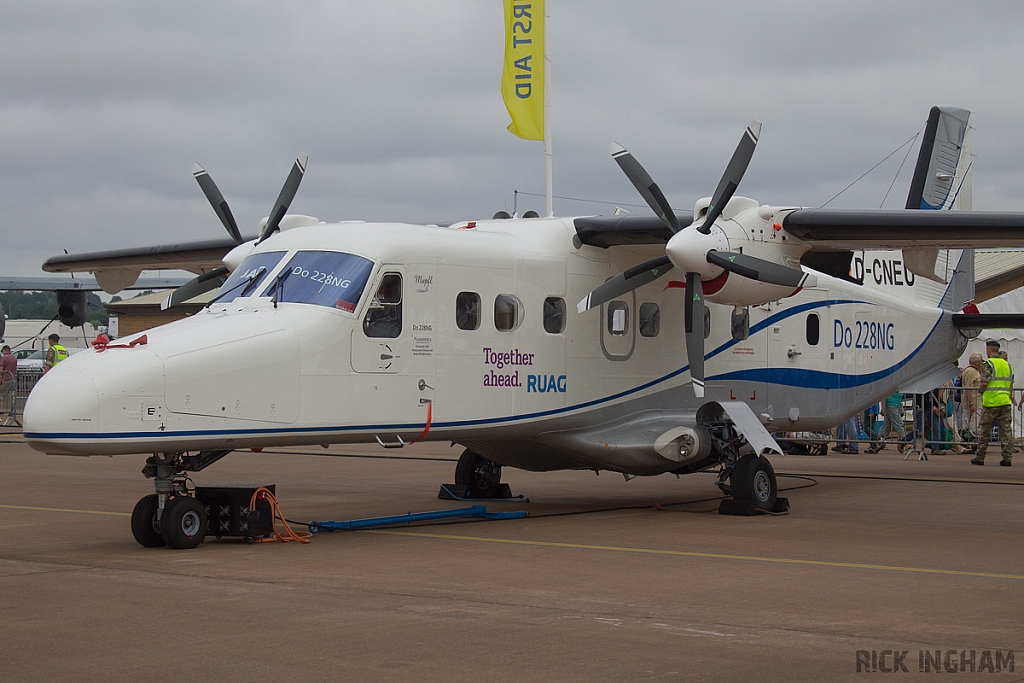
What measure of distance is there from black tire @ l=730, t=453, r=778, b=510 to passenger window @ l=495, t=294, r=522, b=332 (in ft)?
10.7

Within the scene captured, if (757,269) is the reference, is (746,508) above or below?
below

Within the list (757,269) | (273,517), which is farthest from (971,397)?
(273,517)

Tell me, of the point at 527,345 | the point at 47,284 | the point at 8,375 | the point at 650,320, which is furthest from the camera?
the point at 47,284

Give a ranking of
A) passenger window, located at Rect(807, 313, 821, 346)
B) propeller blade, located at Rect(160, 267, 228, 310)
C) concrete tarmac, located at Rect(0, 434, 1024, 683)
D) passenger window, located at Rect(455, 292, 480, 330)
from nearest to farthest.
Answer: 1. concrete tarmac, located at Rect(0, 434, 1024, 683)
2. passenger window, located at Rect(455, 292, 480, 330)
3. propeller blade, located at Rect(160, 267, 228, 310)
4. passenger window, located at Rect(807, 313, 821, 346)

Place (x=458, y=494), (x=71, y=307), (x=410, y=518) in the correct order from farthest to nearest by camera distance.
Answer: (x=71, y=307) → (x=458, y=494) → (x=410, y=518)

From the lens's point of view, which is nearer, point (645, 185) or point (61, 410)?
point (61, 410)

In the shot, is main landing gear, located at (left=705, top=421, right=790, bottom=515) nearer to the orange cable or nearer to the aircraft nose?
the orange cable

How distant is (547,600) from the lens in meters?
7.79

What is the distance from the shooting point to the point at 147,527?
33.7ft

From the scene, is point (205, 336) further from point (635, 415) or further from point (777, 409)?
point (777, 409)

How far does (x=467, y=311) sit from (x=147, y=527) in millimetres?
4082

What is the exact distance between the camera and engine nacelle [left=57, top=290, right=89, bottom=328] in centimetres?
2964

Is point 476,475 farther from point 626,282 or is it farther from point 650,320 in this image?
point 626,282

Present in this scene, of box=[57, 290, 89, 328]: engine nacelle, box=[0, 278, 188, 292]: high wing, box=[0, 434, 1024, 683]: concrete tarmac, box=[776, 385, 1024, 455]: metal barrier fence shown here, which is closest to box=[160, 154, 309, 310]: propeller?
box=[0, 434, 1024, 683]: concrete tarmac
